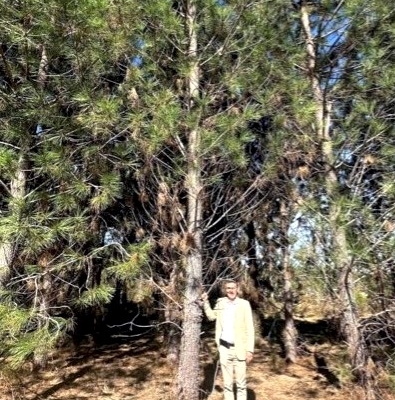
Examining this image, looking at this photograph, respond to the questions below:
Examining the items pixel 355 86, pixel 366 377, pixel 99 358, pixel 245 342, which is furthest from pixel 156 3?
pixel 99 358

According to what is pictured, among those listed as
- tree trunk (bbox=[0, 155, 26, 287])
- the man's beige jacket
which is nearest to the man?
the man's beige jacket

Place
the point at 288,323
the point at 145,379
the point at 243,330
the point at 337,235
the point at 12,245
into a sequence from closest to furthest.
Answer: the point at 243,330 → the point at 337,235 → the point at 12,245 → the point at 145,379 → the point at 288,323

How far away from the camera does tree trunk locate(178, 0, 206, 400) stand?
4.43 m

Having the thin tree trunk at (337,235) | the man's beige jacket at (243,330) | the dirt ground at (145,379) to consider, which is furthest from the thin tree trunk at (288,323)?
the man's beige jacket at (243,330)

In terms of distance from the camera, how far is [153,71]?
4820 mm

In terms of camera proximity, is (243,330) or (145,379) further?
(145,379)

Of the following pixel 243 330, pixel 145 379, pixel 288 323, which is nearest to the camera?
pixel 243 330

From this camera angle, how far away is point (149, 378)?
5535 millimetres

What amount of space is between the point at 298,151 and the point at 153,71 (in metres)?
1.76

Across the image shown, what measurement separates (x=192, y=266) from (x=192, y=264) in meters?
0.02

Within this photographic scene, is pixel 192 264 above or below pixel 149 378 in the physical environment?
above

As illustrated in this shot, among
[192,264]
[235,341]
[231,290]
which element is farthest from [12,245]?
[235,341]

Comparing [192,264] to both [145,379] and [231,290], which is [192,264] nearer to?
[231,290]

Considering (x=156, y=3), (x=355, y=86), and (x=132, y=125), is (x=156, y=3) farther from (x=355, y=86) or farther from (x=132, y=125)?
(x=355, y=86)
